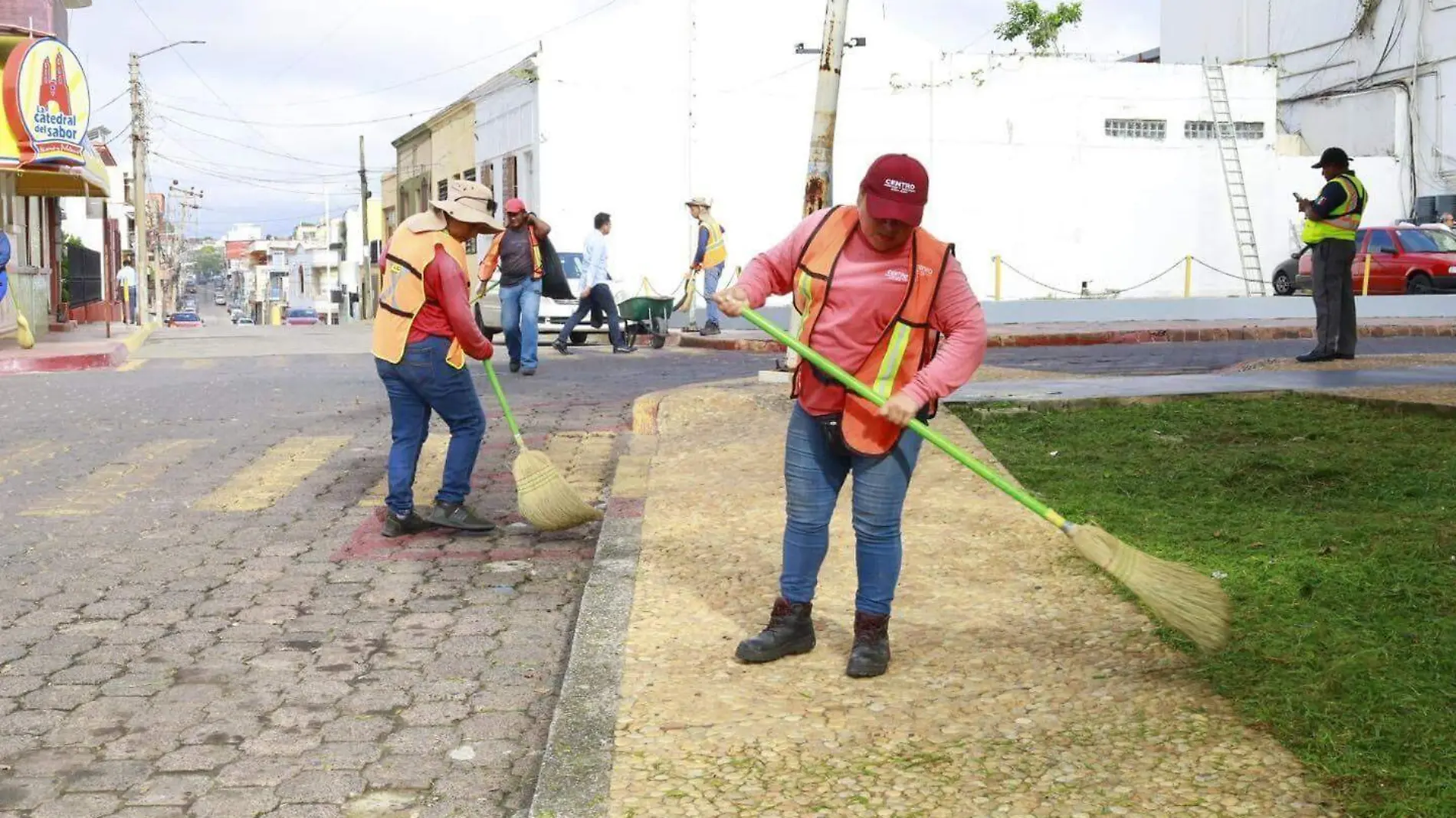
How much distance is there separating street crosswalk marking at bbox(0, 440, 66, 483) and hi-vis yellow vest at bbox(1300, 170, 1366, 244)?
29.1 ft

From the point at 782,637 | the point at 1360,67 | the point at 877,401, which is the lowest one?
the point at 782,637

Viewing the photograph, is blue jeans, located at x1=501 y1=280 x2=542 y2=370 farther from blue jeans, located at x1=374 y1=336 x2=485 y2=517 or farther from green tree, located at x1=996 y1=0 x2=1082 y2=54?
green tree, located at x1=996 y1=0 x2=1082 y2=54

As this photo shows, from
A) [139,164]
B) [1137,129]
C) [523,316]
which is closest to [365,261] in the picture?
[139,164]

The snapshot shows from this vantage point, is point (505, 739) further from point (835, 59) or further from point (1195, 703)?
point (835, 59)

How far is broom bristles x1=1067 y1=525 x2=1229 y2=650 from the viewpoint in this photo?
14.2 ft

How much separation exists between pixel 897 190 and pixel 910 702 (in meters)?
1.41

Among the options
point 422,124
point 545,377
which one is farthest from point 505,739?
point 422,124

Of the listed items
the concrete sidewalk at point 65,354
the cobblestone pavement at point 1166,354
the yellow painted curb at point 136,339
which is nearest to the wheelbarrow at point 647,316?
the cobblestone pavement at point 1166,354

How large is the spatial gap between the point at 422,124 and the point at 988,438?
37.0 metres

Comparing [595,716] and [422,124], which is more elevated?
[422,124]

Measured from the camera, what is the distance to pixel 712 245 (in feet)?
63.4

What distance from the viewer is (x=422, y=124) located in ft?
142

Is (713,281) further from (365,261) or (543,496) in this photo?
(365,261)

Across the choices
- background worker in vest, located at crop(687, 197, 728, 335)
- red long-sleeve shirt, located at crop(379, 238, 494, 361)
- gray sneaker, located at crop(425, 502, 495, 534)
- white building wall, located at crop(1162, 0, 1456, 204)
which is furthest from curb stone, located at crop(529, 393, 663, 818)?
white building wall, located at crop(1162, 0, 1456, 204)
